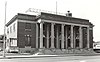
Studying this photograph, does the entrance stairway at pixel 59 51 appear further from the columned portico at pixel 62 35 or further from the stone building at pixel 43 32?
the columned portico at pixel 62 35

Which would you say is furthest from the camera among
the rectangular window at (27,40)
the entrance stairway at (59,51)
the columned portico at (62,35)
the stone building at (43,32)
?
the rectangular window at (27,40)

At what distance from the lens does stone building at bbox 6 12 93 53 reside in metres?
41.2

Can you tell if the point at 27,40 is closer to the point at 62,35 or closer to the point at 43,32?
the point at 43,32

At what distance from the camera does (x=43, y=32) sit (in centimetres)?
4412

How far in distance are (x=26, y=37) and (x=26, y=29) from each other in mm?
2090

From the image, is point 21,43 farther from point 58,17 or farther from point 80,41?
point 80,41

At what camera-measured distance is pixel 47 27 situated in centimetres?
4338

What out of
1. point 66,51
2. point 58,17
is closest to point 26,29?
point 58,17

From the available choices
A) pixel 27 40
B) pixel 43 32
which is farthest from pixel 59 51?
pixel 27 40

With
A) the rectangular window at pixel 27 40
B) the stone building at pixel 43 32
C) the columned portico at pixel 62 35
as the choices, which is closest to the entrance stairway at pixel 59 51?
the stone building at pixel 43 32

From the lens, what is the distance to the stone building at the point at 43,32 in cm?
4119

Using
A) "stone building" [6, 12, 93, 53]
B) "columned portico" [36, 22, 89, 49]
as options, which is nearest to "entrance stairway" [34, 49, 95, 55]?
"stone building" [6, 12, 93, 53]

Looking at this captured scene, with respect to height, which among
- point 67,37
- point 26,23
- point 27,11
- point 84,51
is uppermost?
point 27,11

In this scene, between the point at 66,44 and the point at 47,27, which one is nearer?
the point at 47,27
